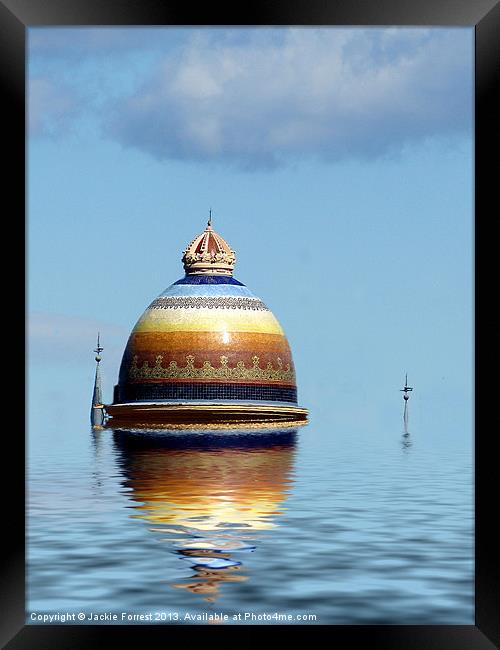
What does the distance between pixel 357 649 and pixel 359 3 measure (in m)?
2.71

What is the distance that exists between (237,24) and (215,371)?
28261mm

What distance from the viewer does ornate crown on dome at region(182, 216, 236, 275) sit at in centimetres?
3412

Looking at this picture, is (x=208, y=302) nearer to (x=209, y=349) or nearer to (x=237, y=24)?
(x=209, y=349)

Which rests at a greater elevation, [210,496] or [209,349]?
[209,349]

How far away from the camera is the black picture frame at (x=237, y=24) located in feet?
15.9

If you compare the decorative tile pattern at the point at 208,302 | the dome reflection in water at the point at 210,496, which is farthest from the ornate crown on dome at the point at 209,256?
the dome reflection in water at the point at 210,496

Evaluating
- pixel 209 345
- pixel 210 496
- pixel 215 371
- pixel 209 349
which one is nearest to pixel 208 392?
pixel 215 371

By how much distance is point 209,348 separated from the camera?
3353cm

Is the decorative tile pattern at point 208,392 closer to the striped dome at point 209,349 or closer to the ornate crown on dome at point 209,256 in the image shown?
the striped dome at point 209,349

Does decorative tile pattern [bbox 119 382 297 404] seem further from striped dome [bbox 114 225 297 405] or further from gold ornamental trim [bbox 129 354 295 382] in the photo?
gold ornamental trim [bbox 129 354 295 382]

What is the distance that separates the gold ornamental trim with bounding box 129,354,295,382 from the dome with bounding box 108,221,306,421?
0.03m
